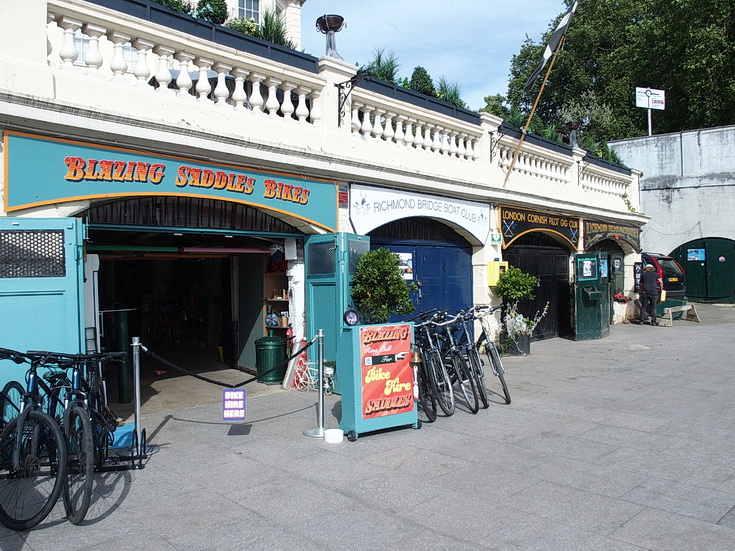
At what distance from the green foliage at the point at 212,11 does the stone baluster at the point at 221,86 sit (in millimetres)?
5829

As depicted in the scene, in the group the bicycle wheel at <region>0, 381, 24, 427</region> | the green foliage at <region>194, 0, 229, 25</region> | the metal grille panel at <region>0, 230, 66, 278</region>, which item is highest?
the green foliage at <region>194, 0, 229, 25</region>

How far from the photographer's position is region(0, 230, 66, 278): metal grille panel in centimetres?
552

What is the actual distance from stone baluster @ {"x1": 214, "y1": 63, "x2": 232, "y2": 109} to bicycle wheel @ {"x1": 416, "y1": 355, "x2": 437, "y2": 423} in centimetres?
409

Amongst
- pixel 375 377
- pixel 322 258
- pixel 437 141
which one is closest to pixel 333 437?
pixel 375 377

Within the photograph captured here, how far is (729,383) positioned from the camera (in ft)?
29.0

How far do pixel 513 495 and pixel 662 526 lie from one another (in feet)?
3.40

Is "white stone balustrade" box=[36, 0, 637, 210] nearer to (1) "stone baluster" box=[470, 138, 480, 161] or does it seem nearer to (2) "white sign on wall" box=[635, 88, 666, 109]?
(1) "stone baluster" box=[470, 138, 480, 161]

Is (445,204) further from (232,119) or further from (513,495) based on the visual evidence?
(513,495)

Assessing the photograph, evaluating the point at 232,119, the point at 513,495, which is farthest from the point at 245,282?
the point at 513,495

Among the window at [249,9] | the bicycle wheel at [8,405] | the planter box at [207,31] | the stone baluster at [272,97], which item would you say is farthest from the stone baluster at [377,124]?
the window at [249,9]

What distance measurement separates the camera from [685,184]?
2325 centimetres

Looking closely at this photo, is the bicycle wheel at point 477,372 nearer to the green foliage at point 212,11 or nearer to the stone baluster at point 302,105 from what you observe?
the stone baluster at point 302,105

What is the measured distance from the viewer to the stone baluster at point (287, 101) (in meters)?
8.12

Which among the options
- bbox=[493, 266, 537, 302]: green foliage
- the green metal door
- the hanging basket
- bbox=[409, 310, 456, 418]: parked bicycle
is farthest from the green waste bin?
the green metal door
